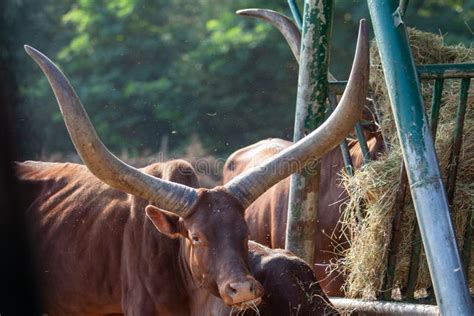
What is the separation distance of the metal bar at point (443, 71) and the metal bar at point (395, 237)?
0.60m

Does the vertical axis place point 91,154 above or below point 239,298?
above

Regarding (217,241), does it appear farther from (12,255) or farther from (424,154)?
(12,255)

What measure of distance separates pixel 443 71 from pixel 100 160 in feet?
6.24

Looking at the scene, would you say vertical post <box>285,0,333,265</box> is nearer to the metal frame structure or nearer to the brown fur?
the brown fur

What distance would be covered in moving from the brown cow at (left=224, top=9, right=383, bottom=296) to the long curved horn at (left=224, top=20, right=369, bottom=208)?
1009 mm

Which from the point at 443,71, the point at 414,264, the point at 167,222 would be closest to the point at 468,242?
the point at 414,264

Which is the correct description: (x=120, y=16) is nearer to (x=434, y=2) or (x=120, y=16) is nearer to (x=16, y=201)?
(x=434, y=2)

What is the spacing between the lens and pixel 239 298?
5812mm

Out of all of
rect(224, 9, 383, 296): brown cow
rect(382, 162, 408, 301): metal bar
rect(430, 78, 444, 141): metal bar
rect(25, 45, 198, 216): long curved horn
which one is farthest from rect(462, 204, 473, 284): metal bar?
rect(25, 45, 198, 216): long curved horn

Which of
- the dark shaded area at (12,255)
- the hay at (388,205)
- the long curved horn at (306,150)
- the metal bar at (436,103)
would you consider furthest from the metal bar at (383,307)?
the dark shaded area at (12,255)

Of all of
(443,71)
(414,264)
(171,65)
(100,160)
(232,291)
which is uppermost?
(171,65)

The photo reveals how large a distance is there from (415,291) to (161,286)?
1.61m

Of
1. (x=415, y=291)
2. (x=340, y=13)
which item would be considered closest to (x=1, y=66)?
(x=340, y=13)

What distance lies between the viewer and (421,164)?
479 centimetres
